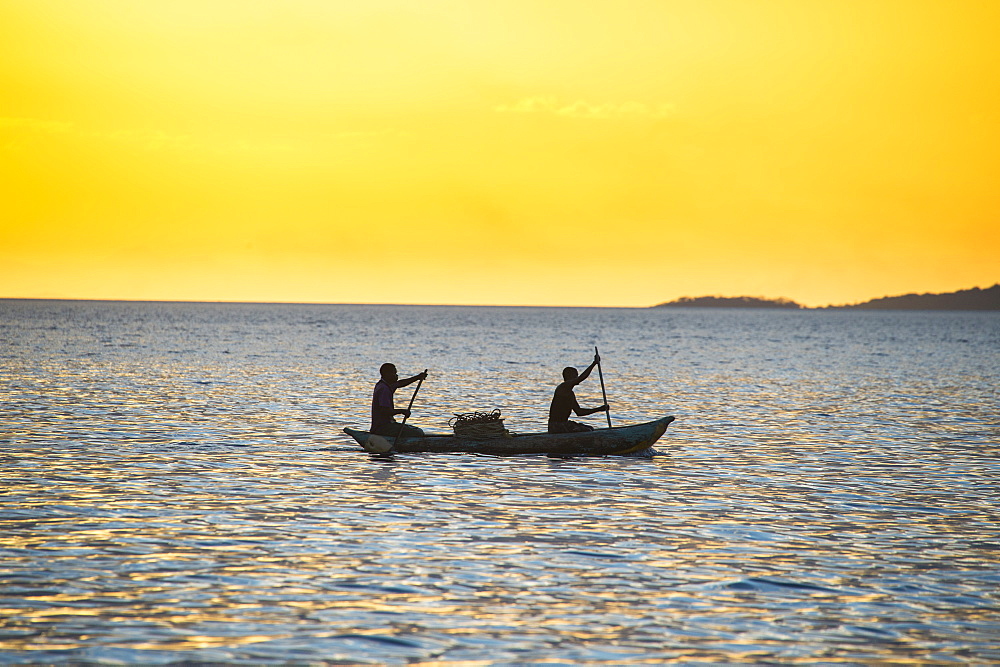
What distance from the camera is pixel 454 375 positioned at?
55.6 metres

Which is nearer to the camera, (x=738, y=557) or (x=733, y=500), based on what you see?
(x=738, y=557)

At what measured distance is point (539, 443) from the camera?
23.5 meters

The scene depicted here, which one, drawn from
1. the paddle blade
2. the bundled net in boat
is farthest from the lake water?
the bundled net in boat

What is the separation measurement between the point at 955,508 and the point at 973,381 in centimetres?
3797

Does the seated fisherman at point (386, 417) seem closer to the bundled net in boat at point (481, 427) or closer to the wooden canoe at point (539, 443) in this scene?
the wooden canoe at point (539, 443)

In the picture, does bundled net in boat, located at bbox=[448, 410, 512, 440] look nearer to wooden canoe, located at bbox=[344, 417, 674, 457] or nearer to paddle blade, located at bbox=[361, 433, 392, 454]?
wooden canoe, located at bbox=[344, 417, 674, 457]

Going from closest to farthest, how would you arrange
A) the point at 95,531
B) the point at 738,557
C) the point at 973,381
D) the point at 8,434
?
the point at 738,557
the point at 95,531
the point at 8,434
the point at 973,381

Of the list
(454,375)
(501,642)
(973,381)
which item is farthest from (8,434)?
(973,381)

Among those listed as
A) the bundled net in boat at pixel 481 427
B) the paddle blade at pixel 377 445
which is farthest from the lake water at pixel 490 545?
the bundled net in boat at pixel 481 427

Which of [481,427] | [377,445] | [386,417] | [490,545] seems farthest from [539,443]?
[490,545]

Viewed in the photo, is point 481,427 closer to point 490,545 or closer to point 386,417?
point 386,417

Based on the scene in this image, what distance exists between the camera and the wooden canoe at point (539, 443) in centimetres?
2350

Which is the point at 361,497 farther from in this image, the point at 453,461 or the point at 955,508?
the point at 955,508

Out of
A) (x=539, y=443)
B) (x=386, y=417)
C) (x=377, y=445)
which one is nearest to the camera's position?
(x=539, y=443)
